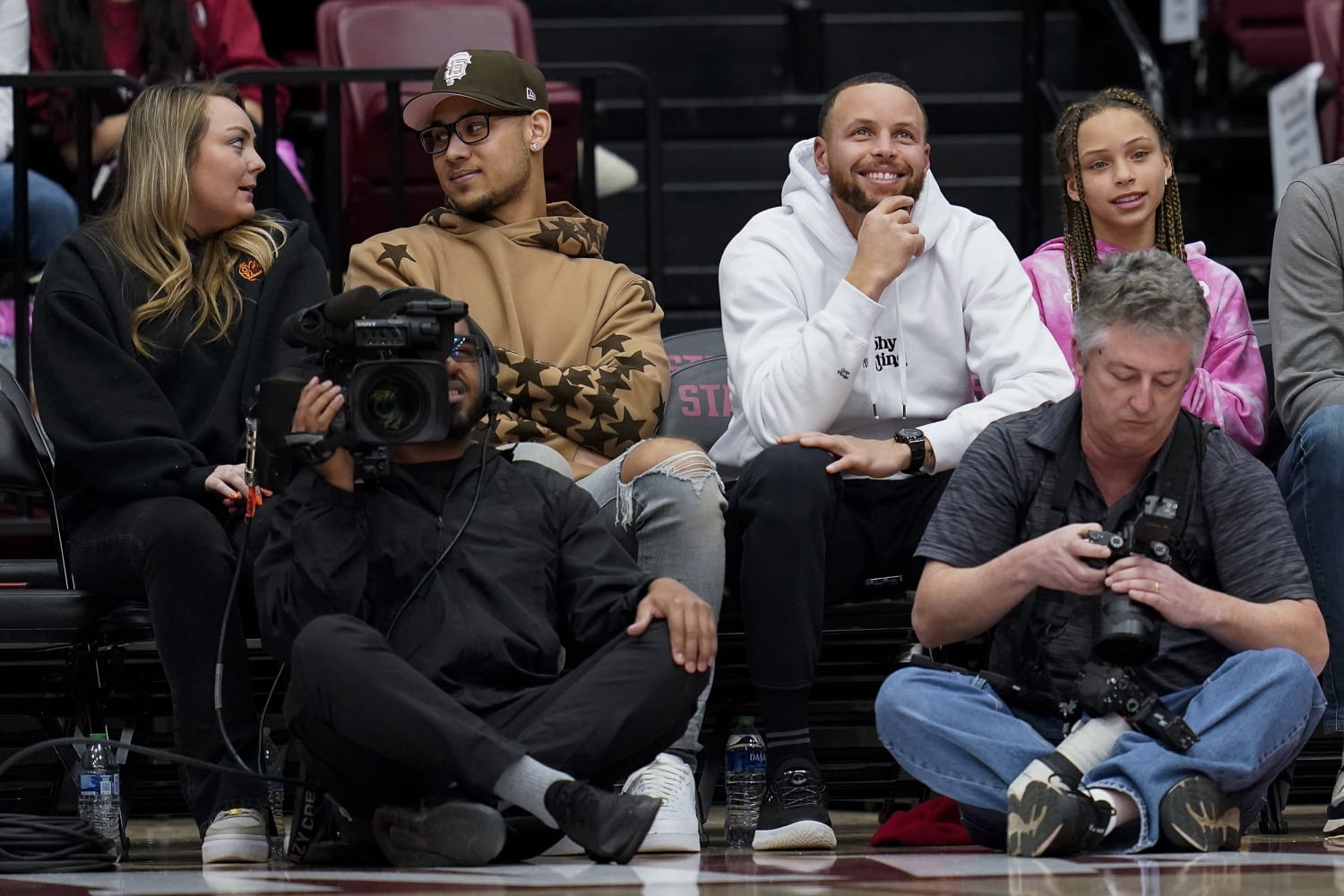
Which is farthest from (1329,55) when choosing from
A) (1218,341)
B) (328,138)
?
(328,138)

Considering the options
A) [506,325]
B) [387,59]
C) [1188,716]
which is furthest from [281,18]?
[1188,716]

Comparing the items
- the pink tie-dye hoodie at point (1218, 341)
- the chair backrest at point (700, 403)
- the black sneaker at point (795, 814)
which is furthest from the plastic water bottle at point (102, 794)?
the pink tie-dye hoodie at point (1218, 341)

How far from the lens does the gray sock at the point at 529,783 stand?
3371mm

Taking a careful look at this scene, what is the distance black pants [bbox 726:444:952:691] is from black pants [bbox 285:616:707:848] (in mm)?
297

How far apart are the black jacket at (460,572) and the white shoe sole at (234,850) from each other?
360mm

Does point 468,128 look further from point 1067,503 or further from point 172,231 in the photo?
point 1067,503

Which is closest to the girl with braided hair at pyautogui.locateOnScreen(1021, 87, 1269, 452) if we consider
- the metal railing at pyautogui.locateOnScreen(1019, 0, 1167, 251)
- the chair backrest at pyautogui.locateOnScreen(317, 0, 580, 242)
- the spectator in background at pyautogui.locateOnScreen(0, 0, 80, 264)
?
the chair backrest at pyautogui.locateOnScreen(317, 0, 580, 242)

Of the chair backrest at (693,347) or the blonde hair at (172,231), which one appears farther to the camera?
the chair backrest at (693,347)

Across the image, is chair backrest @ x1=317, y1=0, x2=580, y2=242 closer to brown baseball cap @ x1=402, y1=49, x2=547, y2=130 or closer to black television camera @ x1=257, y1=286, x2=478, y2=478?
brown baseball cap @ x1=402, y1=49, x2=547, y2=130

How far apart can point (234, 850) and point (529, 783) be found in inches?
28.4

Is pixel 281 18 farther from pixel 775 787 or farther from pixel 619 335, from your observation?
pixel 775 787

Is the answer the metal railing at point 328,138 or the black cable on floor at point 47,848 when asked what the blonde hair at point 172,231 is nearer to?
the metal railing at point 328,138

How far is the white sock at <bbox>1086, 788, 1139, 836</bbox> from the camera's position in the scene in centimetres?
350

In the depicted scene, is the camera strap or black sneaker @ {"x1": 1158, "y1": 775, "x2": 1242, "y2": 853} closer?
black sneaker @ {"x1": 1158, "y1": 775, "x2": 1242, "y2": 853}
